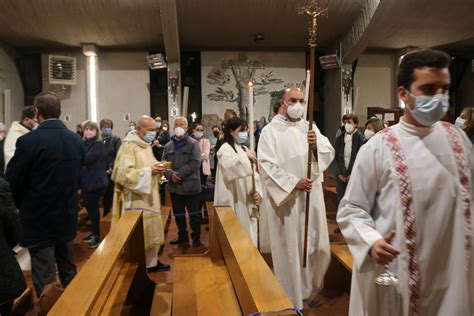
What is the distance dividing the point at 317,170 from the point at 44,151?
232 centimetres

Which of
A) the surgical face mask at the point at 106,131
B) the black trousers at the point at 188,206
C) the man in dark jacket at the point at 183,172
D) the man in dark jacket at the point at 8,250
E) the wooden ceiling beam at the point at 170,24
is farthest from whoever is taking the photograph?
the wooden ceiling beam at the point at 170,24

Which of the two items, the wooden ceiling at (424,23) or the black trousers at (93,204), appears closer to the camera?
the black trousers at (93,204)

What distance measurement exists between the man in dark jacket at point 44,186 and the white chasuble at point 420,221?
236 cm

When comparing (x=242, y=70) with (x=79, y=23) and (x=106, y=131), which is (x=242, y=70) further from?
(x=106, y=131)

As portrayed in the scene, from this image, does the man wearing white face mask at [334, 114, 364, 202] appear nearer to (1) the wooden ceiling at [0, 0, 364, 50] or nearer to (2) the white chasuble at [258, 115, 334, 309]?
(2) the white chasuble at [258, 115, 334, 309]

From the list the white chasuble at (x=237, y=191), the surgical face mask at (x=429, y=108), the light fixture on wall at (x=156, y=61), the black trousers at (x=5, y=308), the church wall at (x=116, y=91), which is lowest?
the black trousers at (x=5, y=308)

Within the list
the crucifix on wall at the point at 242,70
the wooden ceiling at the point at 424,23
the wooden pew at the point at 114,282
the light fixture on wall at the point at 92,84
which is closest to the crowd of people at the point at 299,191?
the wooden pew at the point at 114,282

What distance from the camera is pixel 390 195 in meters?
1.77

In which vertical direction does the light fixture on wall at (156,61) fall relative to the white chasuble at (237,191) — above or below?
above

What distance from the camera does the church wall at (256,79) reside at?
12.9 metres

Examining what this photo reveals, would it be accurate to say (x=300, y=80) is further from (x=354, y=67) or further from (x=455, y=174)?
(x=455, y=174)

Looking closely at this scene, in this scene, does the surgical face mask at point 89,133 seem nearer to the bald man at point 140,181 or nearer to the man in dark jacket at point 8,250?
the bald man at point 140,181

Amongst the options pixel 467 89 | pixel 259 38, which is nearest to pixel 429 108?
pixel 259 38

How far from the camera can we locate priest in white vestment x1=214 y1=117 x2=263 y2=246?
15.6ft
